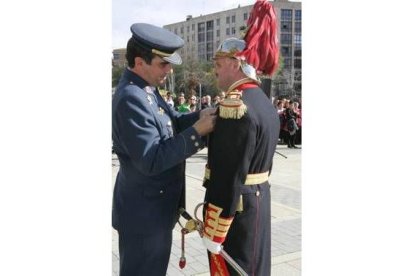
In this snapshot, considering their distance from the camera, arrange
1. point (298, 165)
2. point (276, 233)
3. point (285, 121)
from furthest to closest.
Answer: point (285, 121) < point (298, 165) < point (276, 233)

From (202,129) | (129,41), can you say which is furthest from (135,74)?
(202,129)

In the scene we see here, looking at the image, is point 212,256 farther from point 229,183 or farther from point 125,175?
point 125,175

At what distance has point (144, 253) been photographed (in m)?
2.04

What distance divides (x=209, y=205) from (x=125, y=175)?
482mm

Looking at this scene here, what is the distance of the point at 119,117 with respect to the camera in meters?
1.88

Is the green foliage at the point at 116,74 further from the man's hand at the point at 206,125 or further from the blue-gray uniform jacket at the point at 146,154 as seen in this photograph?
the man's hand at the point at 206,125

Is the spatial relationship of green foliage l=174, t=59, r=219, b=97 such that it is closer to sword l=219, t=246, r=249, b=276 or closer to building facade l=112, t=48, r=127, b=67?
building facade l=112, t=48, r=127, b=67

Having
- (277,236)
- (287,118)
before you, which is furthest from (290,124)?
(277,236)

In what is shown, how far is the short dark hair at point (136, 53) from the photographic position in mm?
2002

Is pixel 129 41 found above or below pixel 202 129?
above

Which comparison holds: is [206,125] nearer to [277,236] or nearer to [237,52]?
[237,52]

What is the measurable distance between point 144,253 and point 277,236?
6.47ft
